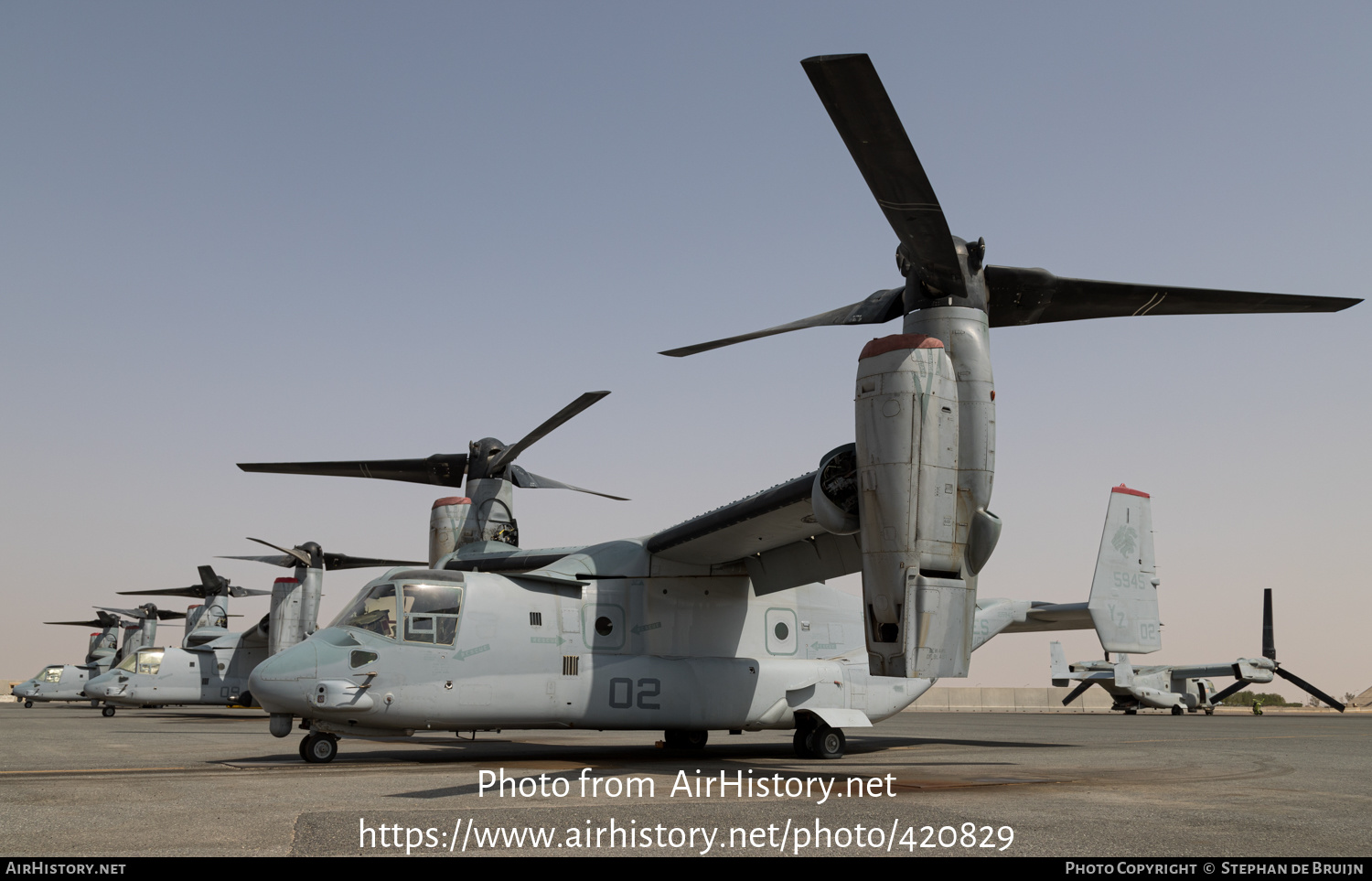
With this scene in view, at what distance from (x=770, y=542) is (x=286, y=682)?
6.61 meters

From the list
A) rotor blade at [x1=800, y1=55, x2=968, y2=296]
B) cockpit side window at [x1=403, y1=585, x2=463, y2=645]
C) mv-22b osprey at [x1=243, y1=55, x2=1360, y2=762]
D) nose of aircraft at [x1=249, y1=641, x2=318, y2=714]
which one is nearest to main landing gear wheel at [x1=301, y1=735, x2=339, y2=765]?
mv-22b osprey at [x1=243, y1=55, x2=1360, y2=762]

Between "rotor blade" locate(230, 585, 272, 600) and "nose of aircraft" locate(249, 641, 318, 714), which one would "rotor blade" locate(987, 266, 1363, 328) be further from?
"rotor blade" locate(230, 585, 272, 600)

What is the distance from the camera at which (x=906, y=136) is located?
28.4 ft

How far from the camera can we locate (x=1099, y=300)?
37.6 ft

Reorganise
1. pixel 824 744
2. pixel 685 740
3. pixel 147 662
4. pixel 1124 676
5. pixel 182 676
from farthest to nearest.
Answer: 1. pixel 1124 676
2. pixel 182 676
3. pixel 147 662
4. pixel 685 740
5. pixel 824 744

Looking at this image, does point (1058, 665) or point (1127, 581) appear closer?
point (1127, 581)

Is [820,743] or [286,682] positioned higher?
[286,682]

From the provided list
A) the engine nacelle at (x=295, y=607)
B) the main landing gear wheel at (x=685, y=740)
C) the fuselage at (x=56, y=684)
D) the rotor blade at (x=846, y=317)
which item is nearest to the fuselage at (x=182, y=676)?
the engine nacelle at (x=295, y=607)

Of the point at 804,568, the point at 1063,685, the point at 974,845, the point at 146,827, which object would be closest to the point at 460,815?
the point at 146,827

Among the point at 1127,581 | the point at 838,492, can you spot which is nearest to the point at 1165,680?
the point at 1127,581

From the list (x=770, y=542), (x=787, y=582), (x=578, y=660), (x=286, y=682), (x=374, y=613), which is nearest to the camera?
(x=286, y=682)

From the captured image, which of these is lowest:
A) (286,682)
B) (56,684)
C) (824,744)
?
(56,684)

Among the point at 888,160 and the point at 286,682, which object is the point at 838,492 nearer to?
the point at 888,160

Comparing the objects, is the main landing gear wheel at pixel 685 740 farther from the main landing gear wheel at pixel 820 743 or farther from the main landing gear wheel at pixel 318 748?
the main landing gear wheel at pixel 318 748
